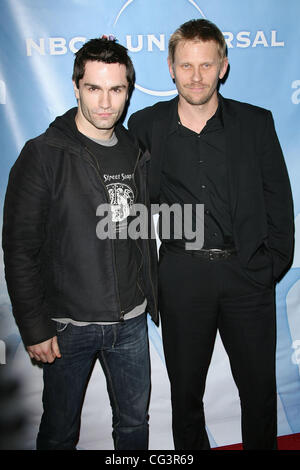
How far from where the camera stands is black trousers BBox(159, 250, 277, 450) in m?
2.18

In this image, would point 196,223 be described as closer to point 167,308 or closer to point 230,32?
point 167,308

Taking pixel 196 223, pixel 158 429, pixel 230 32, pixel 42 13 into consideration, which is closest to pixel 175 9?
pixel 230 32

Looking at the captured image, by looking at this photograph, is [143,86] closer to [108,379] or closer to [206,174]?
[206,174]

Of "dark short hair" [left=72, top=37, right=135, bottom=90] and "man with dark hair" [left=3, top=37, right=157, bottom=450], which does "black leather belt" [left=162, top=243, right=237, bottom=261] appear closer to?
"man with dark hair" [left=3, top=37, right=157, bottom=450]

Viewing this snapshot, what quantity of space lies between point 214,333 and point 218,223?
23.0 inches

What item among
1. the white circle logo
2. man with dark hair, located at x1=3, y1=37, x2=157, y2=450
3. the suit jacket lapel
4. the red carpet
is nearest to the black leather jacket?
man with dark hair, located at x1=3, y1=37, x2=157, y2=450

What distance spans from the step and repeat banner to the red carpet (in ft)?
0.25

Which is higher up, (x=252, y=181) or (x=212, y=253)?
(x=252, y=181)

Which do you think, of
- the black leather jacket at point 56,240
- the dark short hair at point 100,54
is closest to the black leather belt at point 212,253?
the black leather jacket at point 56,240

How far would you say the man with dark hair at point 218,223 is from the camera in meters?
2.12

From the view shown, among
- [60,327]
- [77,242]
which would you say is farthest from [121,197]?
[60,327]

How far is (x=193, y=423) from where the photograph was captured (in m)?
2.37

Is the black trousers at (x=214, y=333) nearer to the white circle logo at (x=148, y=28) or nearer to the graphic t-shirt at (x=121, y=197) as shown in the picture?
the graphic t-shirt at (x=121, y=197)

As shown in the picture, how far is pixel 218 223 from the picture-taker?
7.13 feet
